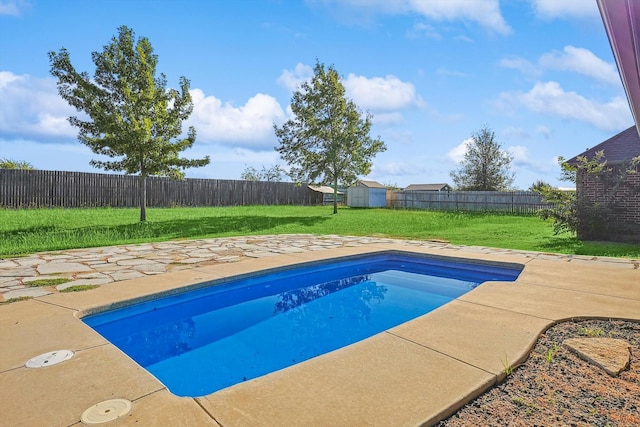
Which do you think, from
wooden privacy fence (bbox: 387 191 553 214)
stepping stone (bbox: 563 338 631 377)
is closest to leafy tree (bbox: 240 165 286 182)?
wooden privacy fence (bbox: 387 191 553 214)

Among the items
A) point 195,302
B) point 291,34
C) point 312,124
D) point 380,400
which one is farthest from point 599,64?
point 312,124

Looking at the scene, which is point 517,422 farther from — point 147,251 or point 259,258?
point 147,251

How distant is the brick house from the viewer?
8641 millimetres

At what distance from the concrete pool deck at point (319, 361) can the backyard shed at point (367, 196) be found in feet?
62.1

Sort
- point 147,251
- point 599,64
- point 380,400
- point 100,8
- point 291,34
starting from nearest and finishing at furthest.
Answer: point 380,400 → point 599,64 → point 147,251 → point 100,8 → point 291,34

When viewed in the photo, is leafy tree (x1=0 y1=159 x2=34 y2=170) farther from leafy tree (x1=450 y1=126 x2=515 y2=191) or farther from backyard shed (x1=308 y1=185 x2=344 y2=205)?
leafy tree (x1=450 y1=126 x2=515 y2=191)

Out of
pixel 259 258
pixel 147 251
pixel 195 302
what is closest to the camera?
pixel 195 302

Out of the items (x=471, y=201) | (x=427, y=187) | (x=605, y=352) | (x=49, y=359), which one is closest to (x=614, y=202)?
(x=605, y=352)

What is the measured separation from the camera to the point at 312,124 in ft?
53.0

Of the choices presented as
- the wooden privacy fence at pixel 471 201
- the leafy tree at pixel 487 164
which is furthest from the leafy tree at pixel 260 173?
the leafy tree at pixel 487 164

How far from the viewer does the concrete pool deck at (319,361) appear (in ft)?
5.53

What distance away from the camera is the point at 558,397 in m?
1.86

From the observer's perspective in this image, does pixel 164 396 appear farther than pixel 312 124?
No

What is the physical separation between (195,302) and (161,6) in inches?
224
